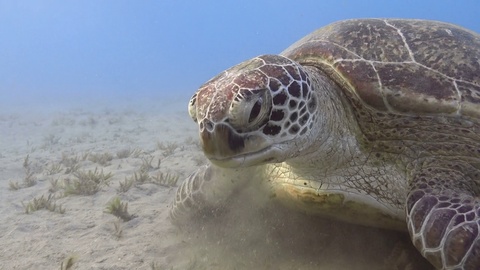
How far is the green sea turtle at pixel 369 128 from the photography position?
5.74ft

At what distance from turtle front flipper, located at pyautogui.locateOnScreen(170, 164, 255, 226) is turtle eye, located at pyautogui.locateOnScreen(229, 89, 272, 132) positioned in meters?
1.10

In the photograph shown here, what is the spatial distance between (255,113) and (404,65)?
114 centimetres

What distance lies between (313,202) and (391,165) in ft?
1.69

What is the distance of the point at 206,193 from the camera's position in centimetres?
308

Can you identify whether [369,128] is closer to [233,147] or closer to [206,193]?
[233,147]

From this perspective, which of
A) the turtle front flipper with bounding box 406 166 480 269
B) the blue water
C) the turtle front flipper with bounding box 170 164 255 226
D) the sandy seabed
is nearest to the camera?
the turtle front flipper with bounding box 406 166 480 269

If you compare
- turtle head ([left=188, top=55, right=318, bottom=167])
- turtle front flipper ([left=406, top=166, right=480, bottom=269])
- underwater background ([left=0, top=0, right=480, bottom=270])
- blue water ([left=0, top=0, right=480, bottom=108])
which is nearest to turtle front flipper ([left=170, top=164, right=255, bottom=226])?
underwater background ([left=0, top=0, right=480, bottom=270])

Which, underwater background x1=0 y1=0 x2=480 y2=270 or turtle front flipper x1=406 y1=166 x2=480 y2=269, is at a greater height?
turtle front flipper x1=406 y1=166 x2=480 y2=269

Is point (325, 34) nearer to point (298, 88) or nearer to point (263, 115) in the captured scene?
point (298, 88)

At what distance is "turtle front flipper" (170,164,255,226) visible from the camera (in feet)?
9.53

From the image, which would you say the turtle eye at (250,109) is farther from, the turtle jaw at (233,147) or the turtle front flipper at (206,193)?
the turtle front flipper at (206,193)

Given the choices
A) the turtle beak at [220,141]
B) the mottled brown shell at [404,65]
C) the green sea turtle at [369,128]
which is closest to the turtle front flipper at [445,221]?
the green sea turtle at [369,128]

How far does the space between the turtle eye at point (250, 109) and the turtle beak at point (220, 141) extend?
4cm

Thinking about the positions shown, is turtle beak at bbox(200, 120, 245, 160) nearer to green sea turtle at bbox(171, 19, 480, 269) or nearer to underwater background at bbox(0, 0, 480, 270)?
green sea turtle at bbox(171, 19, 480, 269)
